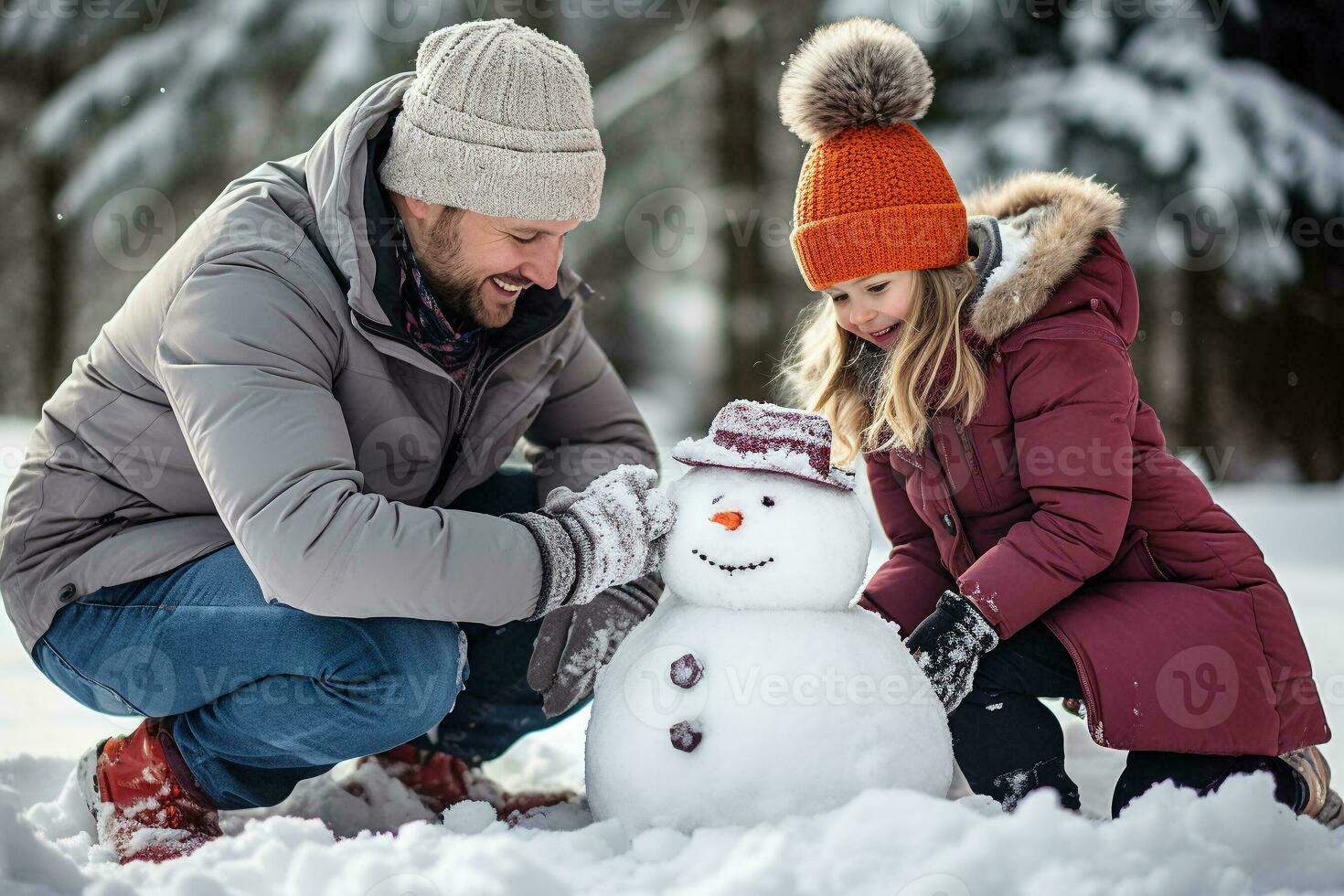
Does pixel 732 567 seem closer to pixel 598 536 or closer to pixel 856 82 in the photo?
pixel 598 536

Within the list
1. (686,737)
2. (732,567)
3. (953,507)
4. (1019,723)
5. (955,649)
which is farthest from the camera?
(953,507)

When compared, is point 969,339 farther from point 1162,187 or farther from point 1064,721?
point 1162,187

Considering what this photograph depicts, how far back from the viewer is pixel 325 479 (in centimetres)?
157

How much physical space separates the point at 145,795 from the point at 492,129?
1218mm

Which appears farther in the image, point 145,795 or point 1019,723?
point 1019,723

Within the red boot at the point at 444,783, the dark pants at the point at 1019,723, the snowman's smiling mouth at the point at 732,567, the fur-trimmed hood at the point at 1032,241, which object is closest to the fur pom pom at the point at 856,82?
the fur-trimmed hood at the point at 1032,241

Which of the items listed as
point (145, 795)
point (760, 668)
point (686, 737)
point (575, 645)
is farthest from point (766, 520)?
point (145, 795)

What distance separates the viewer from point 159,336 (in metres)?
1.74

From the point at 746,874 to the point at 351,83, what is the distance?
5.96 m

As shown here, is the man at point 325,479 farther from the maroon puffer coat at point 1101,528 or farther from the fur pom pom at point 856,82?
the maroon puffer coat at point 1101,528

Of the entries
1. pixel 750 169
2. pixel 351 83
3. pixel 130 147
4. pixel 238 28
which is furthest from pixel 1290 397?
pixel 130 147

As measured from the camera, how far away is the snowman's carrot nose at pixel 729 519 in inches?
65.3

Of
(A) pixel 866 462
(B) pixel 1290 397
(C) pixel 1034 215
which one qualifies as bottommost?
(B) pixel 1290 397

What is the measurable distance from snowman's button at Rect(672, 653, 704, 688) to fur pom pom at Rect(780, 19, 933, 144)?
1.03 m
